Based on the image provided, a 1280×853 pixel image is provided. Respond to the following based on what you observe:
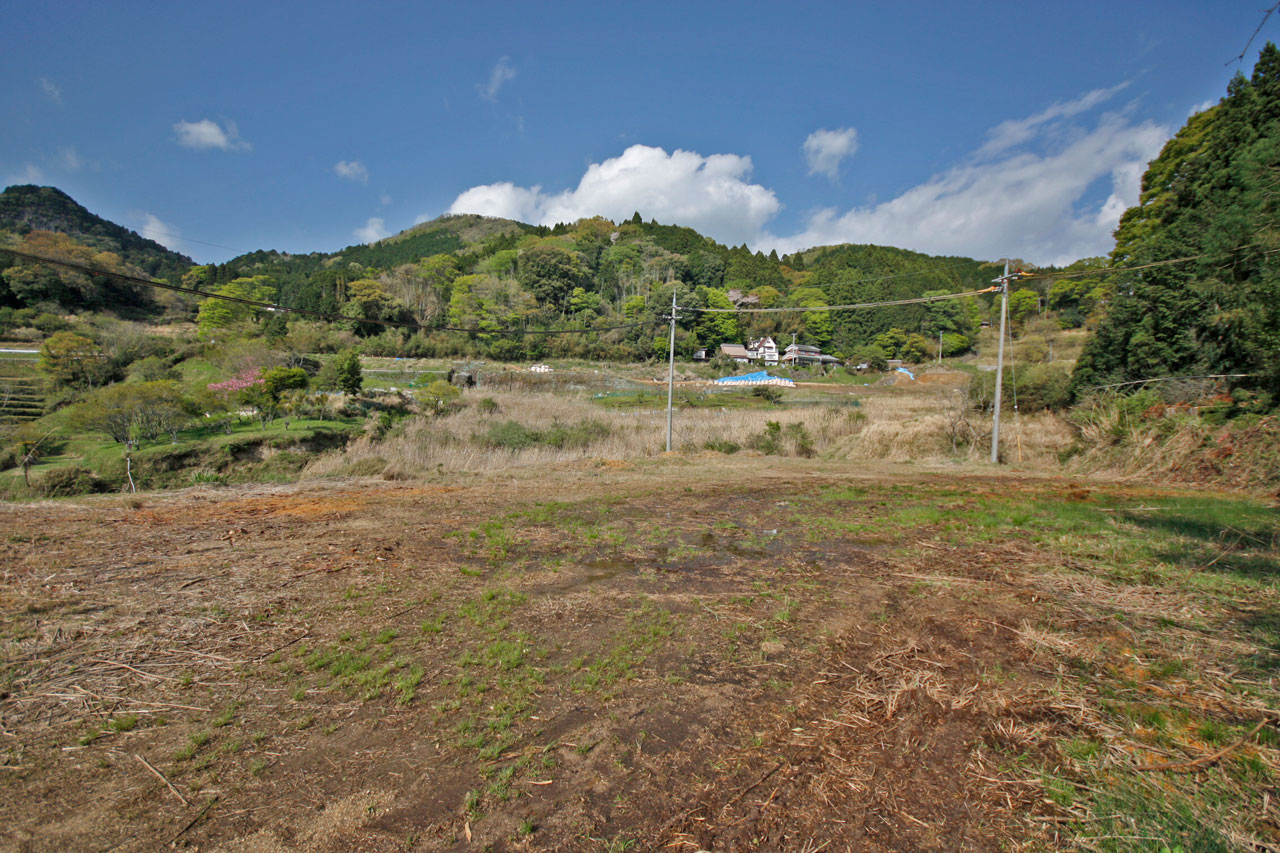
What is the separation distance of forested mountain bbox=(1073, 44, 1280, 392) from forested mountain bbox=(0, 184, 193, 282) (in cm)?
9756

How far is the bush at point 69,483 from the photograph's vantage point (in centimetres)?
1265

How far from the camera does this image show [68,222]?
78125mm

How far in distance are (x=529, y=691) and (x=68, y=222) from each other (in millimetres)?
117700

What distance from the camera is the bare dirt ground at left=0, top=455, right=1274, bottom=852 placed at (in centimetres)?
255

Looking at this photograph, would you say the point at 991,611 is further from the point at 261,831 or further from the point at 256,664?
the point at 256,664

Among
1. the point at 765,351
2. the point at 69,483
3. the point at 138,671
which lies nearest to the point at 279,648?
the point at 138,671

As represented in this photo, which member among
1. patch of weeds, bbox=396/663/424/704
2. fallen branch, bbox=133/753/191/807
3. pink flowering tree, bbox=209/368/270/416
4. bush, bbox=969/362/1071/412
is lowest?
patch of weeds, bbox=396/663/424/704

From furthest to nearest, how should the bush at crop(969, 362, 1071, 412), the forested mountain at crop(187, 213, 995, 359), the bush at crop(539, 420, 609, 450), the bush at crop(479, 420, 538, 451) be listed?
the forested mountain at crop(187, 213, 995, 359) → the bush at crop(969, 362, 1071, 412) → the bush at crop(539, 420, 609, 450) → the bush at crop(479, 420, 538, 451)

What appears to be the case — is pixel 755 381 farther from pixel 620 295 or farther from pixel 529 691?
pixel 529 691

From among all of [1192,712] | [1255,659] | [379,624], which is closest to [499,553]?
[379,624]

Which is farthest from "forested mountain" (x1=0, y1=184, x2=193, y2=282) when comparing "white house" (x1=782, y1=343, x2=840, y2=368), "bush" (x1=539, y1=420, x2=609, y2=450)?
"white house" (x1=782, y1=343, x2=840, y2=368)

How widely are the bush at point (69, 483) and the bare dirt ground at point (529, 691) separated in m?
7.03

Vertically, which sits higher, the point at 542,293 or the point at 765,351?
the point at 542,293

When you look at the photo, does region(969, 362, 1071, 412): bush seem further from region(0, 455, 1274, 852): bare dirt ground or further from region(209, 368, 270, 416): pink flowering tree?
region(209, 368, 270, 416): pink flowering tree
